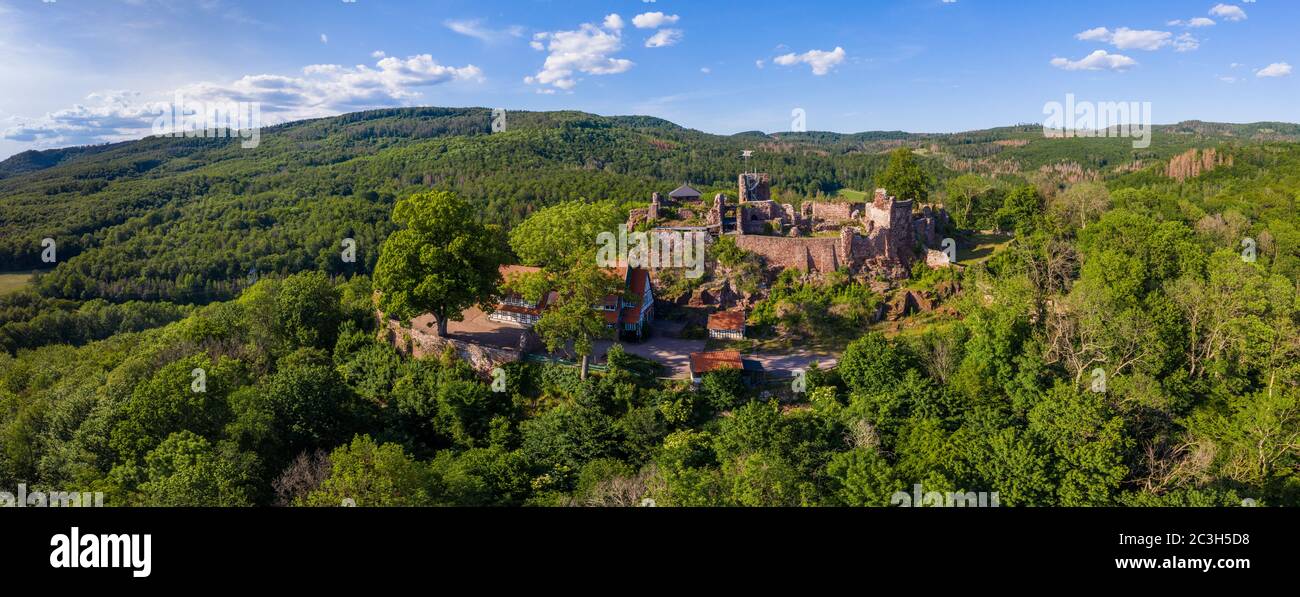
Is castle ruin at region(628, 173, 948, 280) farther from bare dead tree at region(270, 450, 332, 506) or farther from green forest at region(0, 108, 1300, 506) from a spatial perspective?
bare dead tree at region(270, 450, 332, 506)

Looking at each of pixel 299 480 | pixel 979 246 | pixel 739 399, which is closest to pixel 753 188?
pixel 979 246

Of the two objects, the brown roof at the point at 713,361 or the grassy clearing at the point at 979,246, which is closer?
the brown roof at the point at 713,361

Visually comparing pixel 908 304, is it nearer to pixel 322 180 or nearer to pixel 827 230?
pixel 827 230

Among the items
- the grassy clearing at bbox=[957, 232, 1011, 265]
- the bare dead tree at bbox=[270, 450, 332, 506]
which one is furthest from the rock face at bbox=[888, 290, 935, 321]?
the bare dead tree at bbox=[270, 450, 332, 506]

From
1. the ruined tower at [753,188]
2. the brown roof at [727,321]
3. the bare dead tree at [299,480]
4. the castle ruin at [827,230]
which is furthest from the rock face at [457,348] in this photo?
the ruined tower at [753,188]

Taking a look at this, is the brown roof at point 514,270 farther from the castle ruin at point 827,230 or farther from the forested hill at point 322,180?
the forested hill at point 322,180

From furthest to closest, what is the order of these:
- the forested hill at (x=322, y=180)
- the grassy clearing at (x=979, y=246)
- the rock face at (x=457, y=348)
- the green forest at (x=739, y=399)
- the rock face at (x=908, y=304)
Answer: the forested hill at (x=322, y=180) → the grassy clearing at (x=979, y=246) → the rock face at (x=908, y=304) → the rock face at (x=457, y=348) → the green forest at (x=739, y=399)
